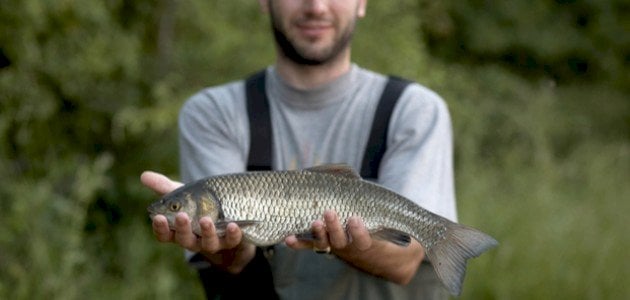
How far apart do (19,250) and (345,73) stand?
9.37 feet

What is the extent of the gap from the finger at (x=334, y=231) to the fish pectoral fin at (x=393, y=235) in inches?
4.6

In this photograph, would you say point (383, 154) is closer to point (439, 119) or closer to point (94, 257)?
point (439, 119)

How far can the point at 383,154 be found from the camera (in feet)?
12.0

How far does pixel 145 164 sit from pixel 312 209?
15.2 ft

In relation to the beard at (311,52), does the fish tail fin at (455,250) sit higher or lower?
lower

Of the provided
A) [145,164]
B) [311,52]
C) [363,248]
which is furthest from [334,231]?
[145,164]

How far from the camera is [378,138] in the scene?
3.65 metres

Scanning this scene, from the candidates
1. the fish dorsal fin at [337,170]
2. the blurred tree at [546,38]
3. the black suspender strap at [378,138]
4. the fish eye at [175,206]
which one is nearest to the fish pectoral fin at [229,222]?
the fish eye at [175,206]

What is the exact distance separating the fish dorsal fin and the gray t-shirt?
16.4 inches

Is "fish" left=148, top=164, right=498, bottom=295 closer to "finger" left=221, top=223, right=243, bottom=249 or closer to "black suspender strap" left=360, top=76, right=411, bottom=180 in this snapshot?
"finger" left=221, top=223, right=243, bottom=249

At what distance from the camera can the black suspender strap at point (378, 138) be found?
11.9 feet

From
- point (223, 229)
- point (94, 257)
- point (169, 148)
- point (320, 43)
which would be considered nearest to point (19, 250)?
point (94, 257)

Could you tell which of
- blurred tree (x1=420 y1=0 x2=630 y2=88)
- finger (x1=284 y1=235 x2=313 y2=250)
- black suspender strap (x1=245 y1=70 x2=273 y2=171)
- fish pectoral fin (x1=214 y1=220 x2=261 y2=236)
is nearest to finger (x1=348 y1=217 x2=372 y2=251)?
finger (x1=284 y1=235 x2=313 y2=250)

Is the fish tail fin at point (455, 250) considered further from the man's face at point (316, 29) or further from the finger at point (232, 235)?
the man's face at point (316, 29)
